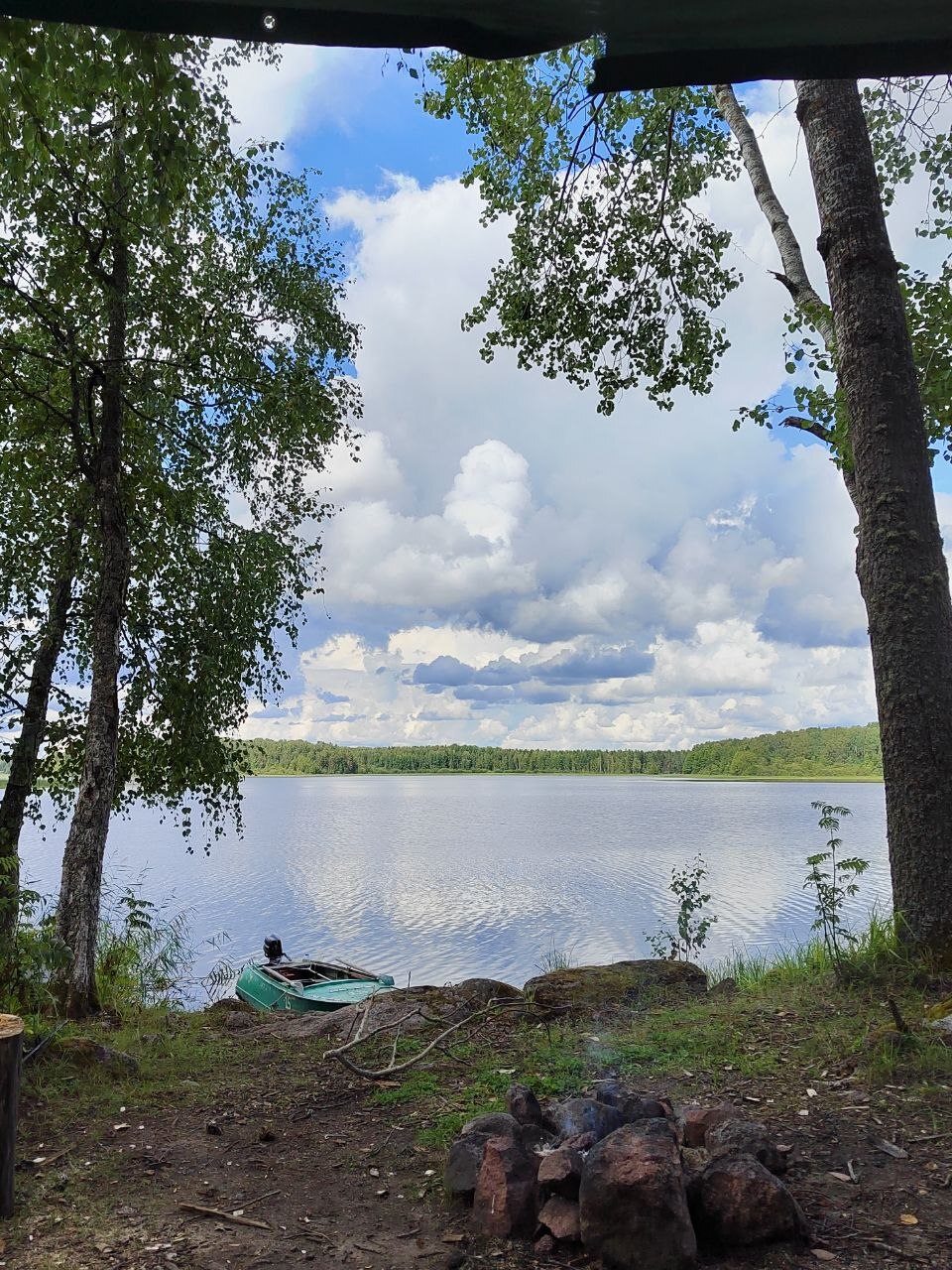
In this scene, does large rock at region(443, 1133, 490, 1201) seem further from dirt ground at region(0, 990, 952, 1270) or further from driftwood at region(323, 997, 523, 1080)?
driftwood at region(323, 997, 523, 1080)

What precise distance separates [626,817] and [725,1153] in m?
54.4

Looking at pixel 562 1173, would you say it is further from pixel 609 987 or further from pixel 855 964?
pixel 609 987

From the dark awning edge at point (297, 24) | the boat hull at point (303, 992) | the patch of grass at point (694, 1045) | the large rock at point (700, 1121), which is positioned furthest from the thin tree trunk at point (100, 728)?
the dark awning edge at point (297, 24)

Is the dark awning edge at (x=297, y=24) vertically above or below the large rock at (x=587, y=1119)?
above

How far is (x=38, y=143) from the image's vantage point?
520 cm

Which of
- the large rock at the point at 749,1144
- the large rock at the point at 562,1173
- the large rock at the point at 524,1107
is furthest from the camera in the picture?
the large rock at the point at 524,1107

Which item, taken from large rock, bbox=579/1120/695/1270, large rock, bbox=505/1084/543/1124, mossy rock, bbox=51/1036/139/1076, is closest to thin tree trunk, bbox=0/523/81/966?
mossy rock, bbox=51/1036/139/1076

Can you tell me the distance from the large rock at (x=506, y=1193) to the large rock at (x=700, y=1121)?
0.77m

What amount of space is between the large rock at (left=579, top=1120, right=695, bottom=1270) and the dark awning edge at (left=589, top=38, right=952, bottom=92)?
3.26 metres

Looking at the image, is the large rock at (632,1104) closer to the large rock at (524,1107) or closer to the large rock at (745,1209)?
the large rock at (524,1107)

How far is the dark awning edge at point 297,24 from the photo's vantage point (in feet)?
4.76

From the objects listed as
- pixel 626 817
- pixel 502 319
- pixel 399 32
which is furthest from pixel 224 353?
pixel 626 817

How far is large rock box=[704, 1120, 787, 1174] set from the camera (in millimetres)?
3441

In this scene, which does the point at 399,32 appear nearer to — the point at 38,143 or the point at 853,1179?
the point at 853,1179
